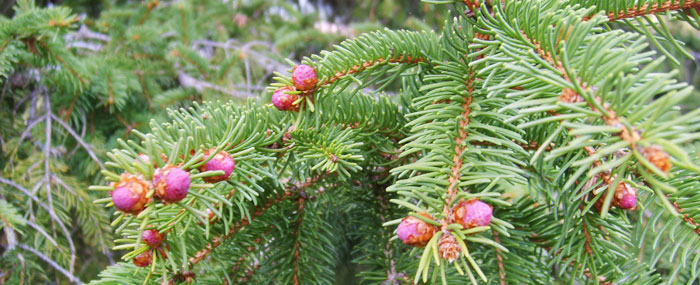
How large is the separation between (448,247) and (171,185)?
9.1 inches

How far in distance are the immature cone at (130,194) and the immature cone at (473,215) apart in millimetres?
259

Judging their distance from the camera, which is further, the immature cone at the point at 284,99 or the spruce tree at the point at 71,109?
the spruce tree at the point at 71,109

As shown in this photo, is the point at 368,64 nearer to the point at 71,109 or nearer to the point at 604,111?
the point at 604,111

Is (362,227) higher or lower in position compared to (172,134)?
lower

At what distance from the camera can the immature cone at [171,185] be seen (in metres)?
0.36

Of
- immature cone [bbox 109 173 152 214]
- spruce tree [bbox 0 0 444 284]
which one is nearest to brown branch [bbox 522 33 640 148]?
immature cone [bbox 109 173 152 214]

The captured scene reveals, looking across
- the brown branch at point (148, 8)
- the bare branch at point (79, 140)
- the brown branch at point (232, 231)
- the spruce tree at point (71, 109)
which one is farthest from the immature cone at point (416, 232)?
the brown branch at point (148, 8)

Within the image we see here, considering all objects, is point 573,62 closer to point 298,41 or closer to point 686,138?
point 686,138

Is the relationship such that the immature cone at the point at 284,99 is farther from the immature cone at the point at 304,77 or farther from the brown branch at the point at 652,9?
the brown branch at the point at 652,9

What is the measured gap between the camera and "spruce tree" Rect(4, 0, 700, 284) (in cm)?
36

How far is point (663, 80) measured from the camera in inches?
13.2

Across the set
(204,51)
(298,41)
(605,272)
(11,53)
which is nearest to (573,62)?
(605,272)

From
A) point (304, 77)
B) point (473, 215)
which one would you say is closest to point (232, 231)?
point (304, 77)

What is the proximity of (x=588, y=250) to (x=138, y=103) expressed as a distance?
1.26m
